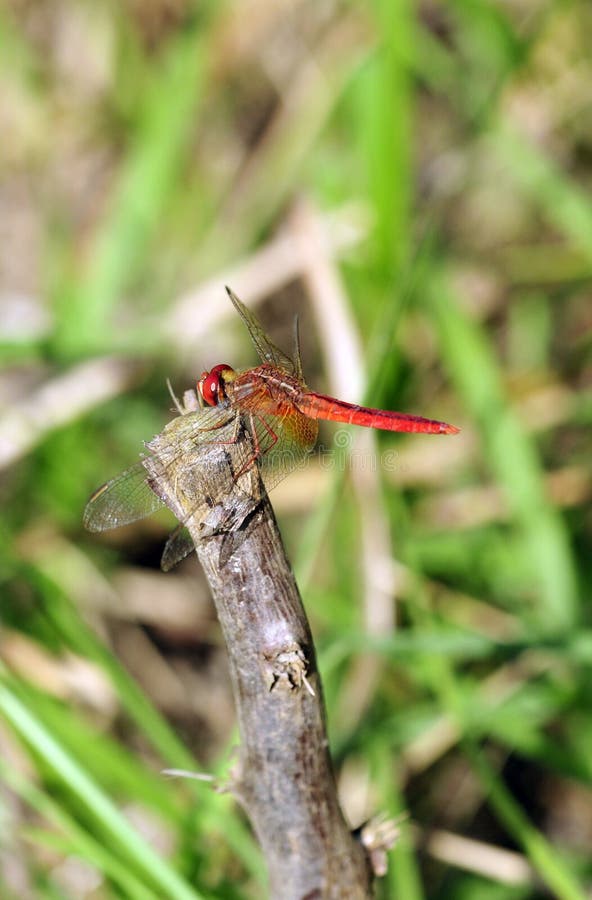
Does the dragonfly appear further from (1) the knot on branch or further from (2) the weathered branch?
(1) the knot on branch

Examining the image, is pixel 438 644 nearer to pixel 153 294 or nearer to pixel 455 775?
pixel 455 775

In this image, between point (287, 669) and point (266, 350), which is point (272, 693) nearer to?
point (287, 669)

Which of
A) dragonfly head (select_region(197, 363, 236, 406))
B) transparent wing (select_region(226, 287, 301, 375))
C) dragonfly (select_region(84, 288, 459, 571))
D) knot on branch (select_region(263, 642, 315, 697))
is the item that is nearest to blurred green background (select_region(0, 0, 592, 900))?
dragonfly (select_region(84, 288, 459, 571))

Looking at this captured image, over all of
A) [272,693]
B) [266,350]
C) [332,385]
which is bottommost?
[272,693]

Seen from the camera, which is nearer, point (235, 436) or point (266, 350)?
point (235, 436)

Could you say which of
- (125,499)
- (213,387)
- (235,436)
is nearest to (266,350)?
(213,387)

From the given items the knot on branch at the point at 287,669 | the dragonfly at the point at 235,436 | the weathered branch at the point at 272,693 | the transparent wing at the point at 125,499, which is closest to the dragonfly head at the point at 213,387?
the dragonfly at the point at 235,436
